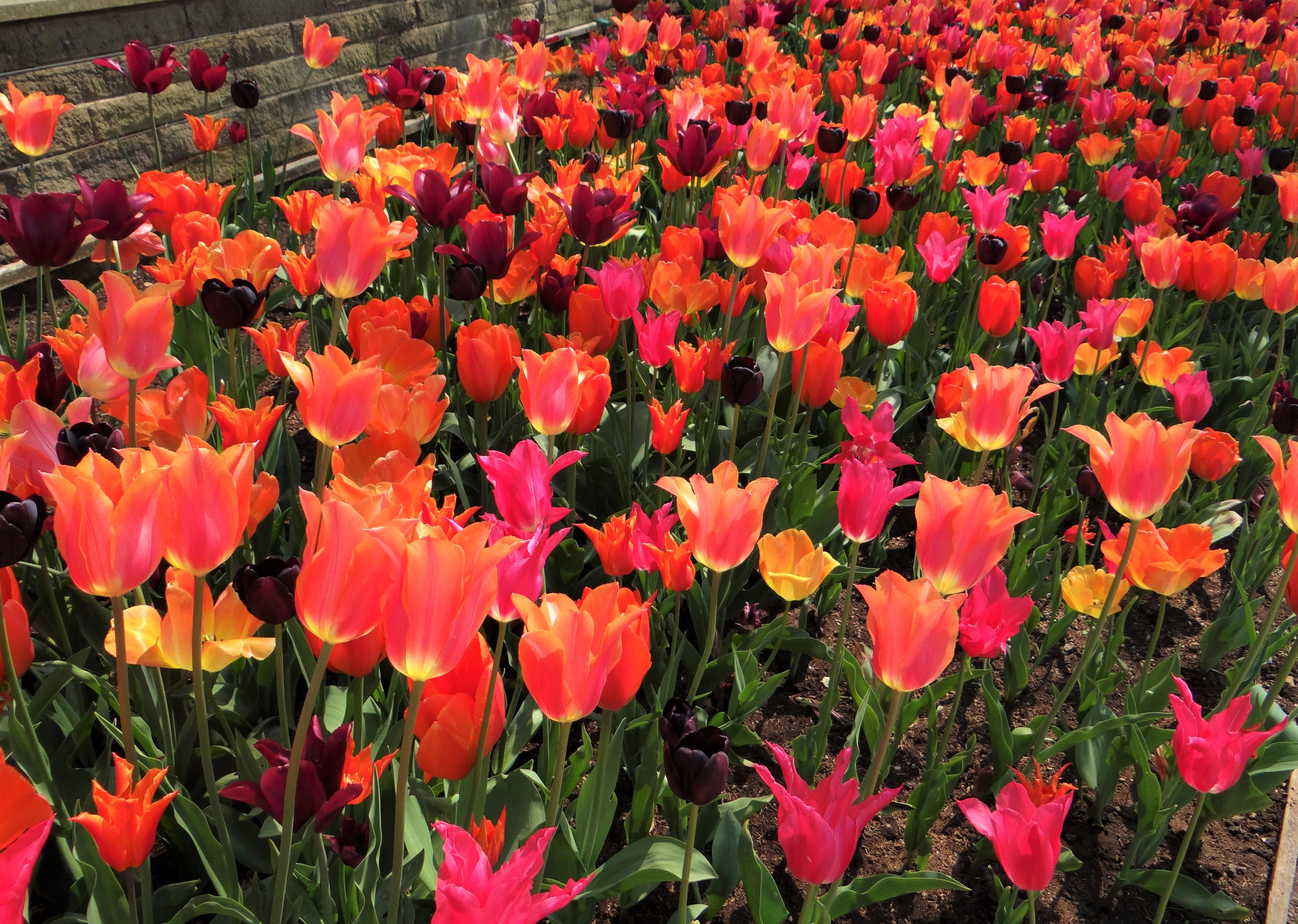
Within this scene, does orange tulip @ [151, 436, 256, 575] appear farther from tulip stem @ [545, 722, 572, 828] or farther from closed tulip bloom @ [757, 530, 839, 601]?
closed tulip bloom @ [757, 530, 839, 601]

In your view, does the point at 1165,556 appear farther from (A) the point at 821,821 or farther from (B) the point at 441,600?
(B) the point at 441,600

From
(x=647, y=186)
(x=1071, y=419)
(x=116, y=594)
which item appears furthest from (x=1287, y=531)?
(x=647, y=186)

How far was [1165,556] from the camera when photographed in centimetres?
172

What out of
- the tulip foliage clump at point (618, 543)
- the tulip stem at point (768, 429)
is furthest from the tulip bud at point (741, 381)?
the tulip stem at point (768, 429)

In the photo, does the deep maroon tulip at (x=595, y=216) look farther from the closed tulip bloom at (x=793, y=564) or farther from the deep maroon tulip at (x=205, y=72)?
the deep maroon tulip at (x=205, y=72)

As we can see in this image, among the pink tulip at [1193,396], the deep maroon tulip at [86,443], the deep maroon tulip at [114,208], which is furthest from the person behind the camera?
the pink tulip at [1193,396]

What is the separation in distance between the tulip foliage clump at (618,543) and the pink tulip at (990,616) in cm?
1

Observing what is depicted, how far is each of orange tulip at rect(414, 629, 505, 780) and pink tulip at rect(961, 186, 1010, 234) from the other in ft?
7.47

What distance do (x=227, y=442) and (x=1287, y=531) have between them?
93.3 inches

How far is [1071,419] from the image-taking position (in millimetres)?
2893

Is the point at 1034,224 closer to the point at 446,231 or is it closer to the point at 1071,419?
the point at 1071,419

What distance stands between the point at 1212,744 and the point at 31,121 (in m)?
2.93

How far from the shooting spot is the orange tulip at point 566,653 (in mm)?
1000

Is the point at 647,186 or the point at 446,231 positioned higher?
the point at 446,231
